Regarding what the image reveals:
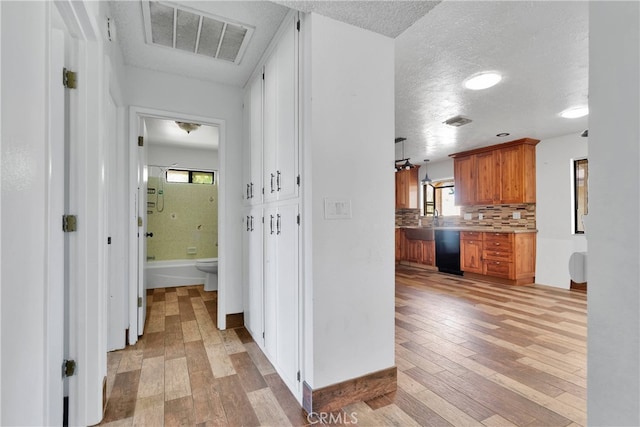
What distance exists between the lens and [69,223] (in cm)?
147

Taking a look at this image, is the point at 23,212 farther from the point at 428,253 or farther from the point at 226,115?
the point at 428,253

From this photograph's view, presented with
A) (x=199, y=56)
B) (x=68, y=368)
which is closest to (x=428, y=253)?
(x=199, y=56)

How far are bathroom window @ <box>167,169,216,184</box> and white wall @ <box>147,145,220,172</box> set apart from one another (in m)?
0.15

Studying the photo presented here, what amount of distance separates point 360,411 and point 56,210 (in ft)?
5.96

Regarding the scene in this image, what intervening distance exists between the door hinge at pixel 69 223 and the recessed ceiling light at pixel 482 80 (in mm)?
3140

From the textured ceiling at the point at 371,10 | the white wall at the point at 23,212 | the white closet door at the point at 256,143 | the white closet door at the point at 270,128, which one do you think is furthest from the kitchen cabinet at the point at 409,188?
the white wall at the point at 23,212

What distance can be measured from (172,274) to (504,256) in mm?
5338

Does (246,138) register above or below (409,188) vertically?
above

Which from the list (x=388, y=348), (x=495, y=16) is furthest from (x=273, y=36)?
(x=388, y=348)

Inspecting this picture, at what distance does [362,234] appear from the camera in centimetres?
181

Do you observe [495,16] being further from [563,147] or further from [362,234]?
[563,147]

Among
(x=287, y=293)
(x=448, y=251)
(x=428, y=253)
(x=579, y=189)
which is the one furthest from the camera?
(x=428, y=253)

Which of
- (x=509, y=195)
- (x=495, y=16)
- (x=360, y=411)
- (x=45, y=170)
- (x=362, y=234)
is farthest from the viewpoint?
(x=509, y=195)

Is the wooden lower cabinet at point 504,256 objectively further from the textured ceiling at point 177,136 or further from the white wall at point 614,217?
the white wall at point 614,217
